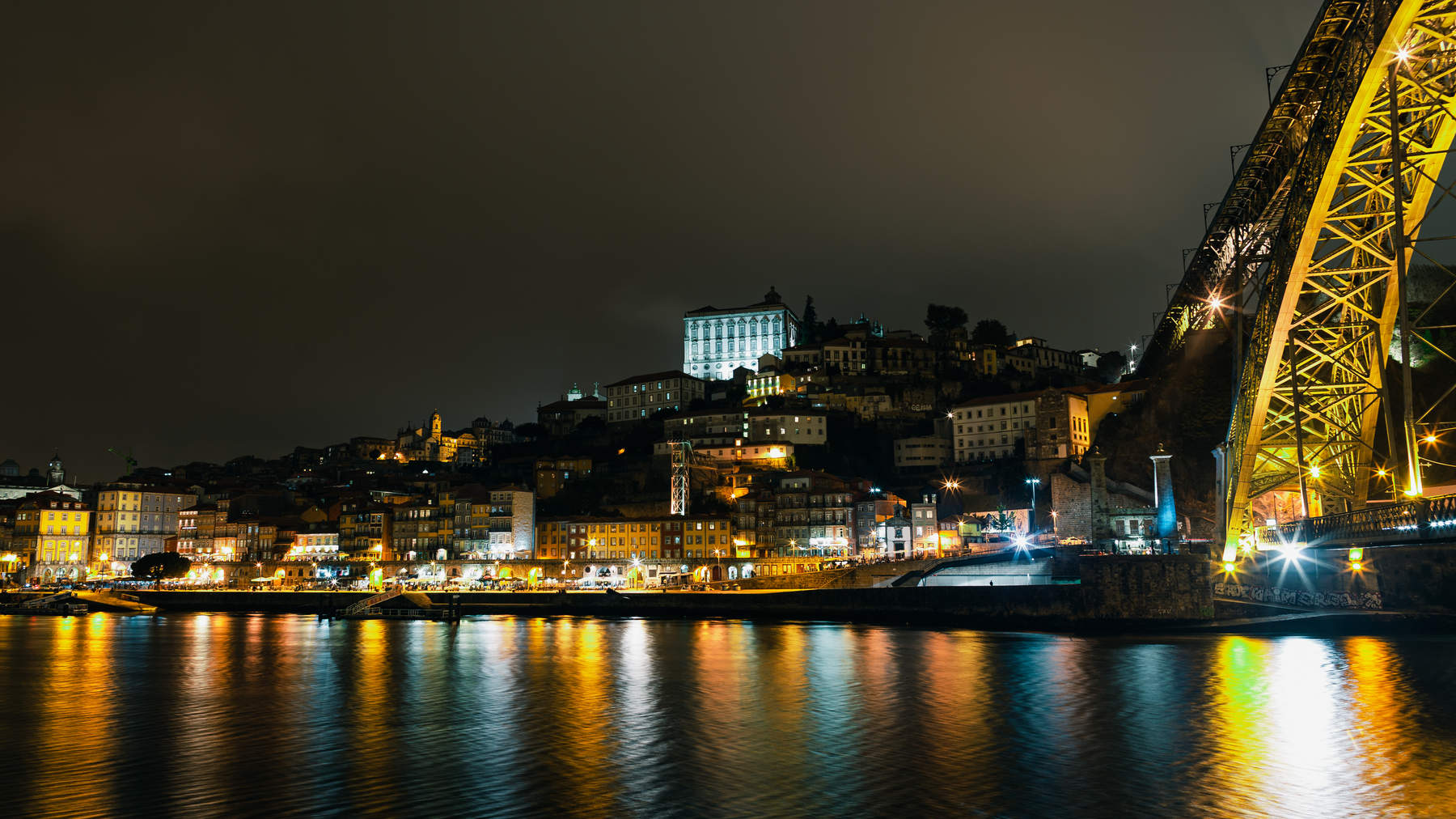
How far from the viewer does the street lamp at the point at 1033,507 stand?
260 feet

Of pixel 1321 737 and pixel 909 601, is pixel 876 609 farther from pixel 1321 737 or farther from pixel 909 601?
pixel 1321 737

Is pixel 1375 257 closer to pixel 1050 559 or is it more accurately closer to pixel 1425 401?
pixel 1425 401

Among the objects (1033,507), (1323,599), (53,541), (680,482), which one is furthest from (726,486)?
(53,541)

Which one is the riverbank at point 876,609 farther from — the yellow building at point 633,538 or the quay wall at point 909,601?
the yellow building at point 633,538

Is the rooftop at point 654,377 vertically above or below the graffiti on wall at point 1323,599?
above

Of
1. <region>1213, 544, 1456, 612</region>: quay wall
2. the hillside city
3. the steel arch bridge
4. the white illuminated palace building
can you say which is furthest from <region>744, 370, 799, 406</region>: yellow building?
the steel arch bridge

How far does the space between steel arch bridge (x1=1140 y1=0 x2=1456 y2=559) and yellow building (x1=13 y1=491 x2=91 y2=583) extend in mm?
115252

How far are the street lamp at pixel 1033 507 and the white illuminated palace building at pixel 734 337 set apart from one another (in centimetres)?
6193

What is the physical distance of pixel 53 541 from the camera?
364 ft

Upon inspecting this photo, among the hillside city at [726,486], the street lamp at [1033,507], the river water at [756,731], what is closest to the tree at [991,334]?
the hillside city at [726,486]

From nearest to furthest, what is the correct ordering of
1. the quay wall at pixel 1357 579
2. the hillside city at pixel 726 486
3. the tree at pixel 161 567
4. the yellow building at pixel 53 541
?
the quay wall at pixel 1357 579 → the hillside city at pixel 726 486 → the tree at pixel 161 567 → the yellow building at pixel 53 541

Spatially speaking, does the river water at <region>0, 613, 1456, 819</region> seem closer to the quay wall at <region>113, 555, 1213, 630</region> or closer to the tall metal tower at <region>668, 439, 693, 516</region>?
the quay wall at <region>113, 555, 1213, 630</region>

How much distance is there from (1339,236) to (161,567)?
10139 cm

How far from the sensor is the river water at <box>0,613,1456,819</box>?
1836cm
